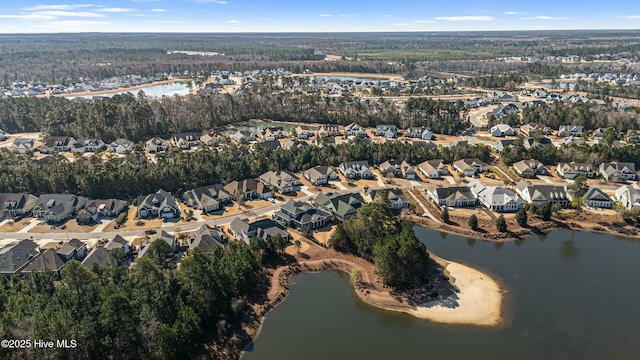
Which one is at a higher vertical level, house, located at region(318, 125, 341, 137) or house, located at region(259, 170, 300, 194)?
house, located at region(318, 125, 341, 137)

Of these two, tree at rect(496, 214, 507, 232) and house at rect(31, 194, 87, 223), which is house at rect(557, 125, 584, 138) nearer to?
tree at rect(496, 214, 507, 232)

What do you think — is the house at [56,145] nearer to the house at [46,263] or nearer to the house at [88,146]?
the house at [88,146]

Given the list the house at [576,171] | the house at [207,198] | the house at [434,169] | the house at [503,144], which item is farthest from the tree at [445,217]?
the house at [503,144]

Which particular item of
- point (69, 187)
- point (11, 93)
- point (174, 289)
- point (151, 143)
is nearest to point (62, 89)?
point (11, 93)

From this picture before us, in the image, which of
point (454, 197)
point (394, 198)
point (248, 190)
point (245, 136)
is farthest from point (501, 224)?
point (245, 136)

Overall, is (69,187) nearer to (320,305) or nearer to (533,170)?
(320,305)

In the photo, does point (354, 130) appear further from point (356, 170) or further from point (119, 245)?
point (119, 245)

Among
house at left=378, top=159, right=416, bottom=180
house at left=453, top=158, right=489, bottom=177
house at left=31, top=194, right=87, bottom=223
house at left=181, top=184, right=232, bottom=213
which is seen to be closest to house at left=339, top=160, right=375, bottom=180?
house at left=378, top=159, right=416, bottom=180
